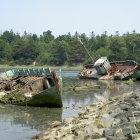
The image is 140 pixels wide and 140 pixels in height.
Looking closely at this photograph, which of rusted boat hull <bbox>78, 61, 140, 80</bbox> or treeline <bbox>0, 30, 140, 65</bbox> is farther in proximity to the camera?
treeline <bbox>0, 30, 140, 65</bbox>

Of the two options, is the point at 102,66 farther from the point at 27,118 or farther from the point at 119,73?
the point at 27,118

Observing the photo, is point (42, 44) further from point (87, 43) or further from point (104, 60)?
point (104, 60)

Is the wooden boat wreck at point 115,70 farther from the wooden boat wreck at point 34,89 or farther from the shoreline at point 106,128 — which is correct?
the shoreline at point 106,128

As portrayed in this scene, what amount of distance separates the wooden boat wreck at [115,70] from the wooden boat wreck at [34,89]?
2331 centimetres

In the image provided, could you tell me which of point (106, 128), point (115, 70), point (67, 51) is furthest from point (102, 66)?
point (67, 51)

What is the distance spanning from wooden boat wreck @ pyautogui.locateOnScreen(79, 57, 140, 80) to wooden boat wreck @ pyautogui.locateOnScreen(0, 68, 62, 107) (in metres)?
23.3

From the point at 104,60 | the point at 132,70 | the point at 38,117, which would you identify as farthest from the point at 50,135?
the point at 104,60

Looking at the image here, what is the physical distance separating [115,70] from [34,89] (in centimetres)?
2846

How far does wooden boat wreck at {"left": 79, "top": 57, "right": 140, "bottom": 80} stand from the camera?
5150 centimetres

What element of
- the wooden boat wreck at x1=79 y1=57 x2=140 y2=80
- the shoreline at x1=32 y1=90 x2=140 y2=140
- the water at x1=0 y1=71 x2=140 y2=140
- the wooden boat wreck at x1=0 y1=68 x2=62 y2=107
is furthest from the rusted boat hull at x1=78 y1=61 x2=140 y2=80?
the shoreline at x1=32 y1=90 x2=140 y2=140

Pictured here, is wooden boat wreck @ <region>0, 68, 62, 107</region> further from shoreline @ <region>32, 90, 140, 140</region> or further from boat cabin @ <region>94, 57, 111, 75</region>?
boat cabin @ <region>94, 57, 111, 75</region>

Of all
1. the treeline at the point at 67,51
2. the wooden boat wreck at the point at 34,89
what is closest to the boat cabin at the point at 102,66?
the wooden boat wreck at the point at 34,89

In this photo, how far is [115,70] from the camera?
178 ft

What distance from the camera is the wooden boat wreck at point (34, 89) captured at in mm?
24953
